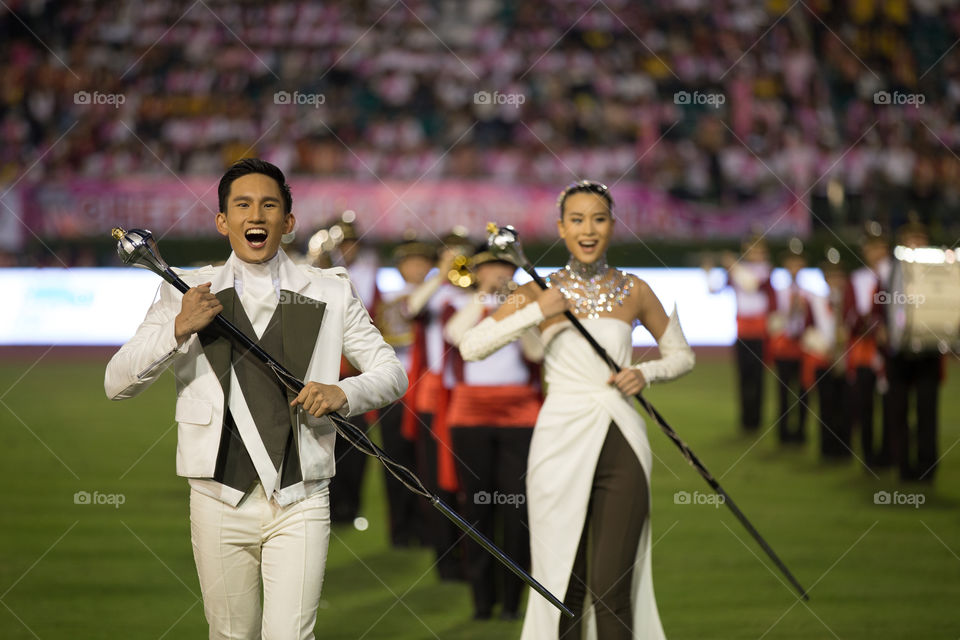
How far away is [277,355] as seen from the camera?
3.60 meters

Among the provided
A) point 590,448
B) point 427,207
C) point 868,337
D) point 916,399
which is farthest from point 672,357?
point 427,207

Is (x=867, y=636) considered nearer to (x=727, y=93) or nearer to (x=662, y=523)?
(x=662, y=523)

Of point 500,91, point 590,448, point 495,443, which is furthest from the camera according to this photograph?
point 500,91

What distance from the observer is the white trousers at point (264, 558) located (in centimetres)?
346

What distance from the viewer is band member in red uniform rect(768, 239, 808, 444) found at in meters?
11.6

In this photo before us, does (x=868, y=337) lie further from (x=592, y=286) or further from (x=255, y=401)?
(x=255, y=401)

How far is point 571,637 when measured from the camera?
4.70 meters

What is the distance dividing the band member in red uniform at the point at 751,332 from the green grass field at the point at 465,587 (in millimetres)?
294

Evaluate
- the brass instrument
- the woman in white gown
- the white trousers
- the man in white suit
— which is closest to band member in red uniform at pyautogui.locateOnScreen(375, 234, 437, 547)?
the brass instrument

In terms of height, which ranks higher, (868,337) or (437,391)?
(868,337)

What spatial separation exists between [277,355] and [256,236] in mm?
358

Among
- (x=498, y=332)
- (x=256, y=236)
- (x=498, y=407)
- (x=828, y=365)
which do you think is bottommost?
(x=498, y=407)

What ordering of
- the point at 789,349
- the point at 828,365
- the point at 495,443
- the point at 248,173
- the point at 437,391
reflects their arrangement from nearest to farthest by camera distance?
the point at 248,173, the point at 495,443, the point at 437,391, the point at 828,365, the point at 789,349

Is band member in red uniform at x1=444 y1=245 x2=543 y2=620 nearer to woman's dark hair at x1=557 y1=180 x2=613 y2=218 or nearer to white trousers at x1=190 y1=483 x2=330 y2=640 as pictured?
woman's dark hair at x1=557 y1=180 x2=613 y2=218
